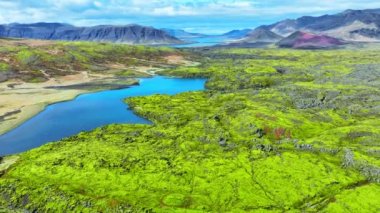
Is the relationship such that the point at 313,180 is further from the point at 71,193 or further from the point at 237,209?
the point at 71,193

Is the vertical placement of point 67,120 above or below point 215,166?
below

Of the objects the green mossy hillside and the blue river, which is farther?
the blue river

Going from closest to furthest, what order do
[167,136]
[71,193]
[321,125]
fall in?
[71,193], [167,136], [321,125]

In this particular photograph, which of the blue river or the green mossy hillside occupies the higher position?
the green mossy hillside

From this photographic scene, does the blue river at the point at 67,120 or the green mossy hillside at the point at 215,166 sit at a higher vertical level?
the green mossy hillside at the point at 215,166

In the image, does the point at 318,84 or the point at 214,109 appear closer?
the point at 214,109

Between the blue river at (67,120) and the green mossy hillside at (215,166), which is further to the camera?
the blue river at (67,120)

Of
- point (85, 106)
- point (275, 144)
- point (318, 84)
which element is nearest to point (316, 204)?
point (275, 144)

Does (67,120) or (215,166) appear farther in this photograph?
(67,120)
